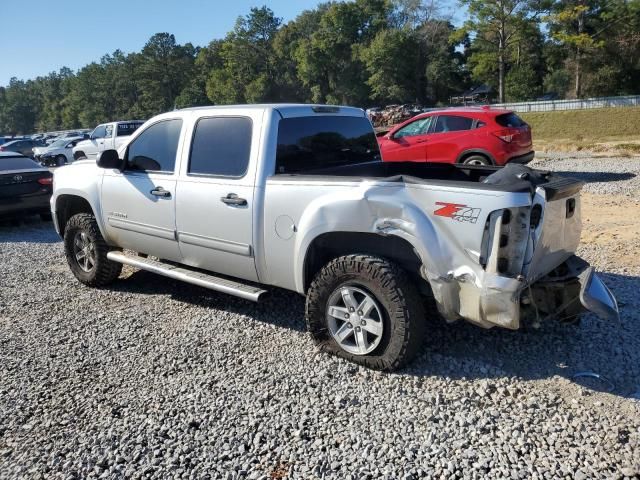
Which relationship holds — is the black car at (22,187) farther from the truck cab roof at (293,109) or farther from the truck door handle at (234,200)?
the truck door handle at (234,200)

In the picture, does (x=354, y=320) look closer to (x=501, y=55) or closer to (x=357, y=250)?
(x=357, y=250)

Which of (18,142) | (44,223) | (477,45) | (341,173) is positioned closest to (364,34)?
(477,45)

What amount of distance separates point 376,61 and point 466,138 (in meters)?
56.6

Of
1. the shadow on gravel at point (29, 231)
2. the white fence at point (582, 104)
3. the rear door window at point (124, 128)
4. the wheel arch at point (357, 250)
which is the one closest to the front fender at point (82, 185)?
the wheel arch at point (357, 250)

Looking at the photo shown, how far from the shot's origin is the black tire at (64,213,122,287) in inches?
228

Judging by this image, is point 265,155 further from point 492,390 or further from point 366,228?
point 492,390

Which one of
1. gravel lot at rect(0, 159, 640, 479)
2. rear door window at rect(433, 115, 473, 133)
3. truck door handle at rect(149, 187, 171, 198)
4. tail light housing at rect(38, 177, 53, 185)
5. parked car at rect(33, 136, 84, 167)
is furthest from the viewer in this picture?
parked car at rect(33, 136, 84, 167)

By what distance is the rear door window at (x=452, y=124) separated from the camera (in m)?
11.7

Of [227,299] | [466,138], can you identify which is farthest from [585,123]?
[227,299]

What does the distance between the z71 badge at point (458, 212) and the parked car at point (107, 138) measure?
67.6 feet

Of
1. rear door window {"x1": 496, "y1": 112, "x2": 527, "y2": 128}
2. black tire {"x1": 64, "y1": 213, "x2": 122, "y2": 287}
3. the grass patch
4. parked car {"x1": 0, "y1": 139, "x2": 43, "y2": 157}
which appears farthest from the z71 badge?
the grass patch

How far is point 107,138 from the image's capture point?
22.8 m

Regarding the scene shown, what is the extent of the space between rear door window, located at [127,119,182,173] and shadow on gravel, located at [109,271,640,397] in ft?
5.39

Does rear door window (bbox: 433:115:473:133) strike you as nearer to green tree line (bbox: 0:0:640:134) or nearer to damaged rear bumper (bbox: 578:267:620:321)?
damaged rear bumper (bbox: 578:267:620:321)
